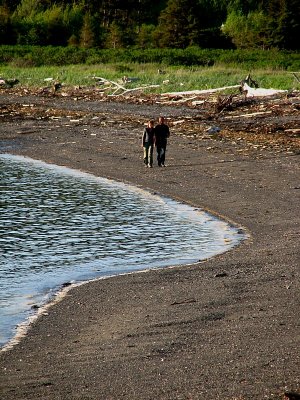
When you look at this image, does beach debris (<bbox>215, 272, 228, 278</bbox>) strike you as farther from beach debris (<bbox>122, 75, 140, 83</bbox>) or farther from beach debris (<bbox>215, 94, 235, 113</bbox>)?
beach debris (<bbox>122, 75, 140, 83</bbox>)

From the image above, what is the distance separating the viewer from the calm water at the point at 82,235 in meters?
14.9

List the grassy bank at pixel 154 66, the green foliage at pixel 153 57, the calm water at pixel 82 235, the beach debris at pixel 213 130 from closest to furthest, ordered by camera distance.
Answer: the calm water at pixel 82 235 < the beach debris at pixel 213 130 < the grassy bank at pixel 154 66 < the green foliage at pixel 153 57

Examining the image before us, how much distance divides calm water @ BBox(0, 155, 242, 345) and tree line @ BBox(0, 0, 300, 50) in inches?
2191

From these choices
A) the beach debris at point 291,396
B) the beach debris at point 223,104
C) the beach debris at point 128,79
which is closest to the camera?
the beach debris at point 291,396

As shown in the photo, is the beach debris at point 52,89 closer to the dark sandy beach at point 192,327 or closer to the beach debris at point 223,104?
the beach debris at point 223,104

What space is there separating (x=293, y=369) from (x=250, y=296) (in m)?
3.47

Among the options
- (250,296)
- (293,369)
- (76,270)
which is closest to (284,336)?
(293,369)

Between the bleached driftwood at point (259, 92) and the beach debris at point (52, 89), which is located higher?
the bleached driftwood at point (259, 92)

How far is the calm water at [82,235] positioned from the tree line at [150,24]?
5564 cm

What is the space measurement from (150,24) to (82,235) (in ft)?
281

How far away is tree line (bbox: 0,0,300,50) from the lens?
80062mm

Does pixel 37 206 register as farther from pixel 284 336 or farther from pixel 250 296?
pixel 284 336

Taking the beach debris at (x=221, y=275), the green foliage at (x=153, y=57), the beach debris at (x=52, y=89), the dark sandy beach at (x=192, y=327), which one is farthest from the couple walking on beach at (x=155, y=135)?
the green foliage at (x=153, y=57)

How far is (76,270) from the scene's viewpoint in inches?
617
